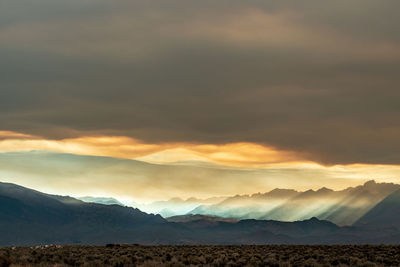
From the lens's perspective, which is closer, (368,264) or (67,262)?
(368,264)

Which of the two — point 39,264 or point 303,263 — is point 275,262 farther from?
point 39,264

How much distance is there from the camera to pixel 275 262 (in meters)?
44.2

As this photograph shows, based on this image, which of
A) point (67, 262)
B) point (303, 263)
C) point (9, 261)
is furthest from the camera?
point (67, 262)

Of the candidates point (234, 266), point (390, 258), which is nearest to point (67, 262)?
point (234, 266)

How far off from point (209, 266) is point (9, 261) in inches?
584

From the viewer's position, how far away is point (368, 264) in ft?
137

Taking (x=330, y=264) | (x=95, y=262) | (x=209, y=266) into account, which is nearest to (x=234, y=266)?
(x=209, y=266)

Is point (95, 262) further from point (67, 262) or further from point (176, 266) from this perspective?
point (176, 266)

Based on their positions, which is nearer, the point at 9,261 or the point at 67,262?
the point at 9,261

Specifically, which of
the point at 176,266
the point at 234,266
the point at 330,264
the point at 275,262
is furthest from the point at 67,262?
the point at 330,264

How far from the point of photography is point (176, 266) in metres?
41.1

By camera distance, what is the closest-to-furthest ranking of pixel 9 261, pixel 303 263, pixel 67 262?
1. pixel 9 261
2. pixel 303 263
3. pixel 67 262

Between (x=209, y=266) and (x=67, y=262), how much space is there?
42.2 ft

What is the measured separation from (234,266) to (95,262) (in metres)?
11.6
